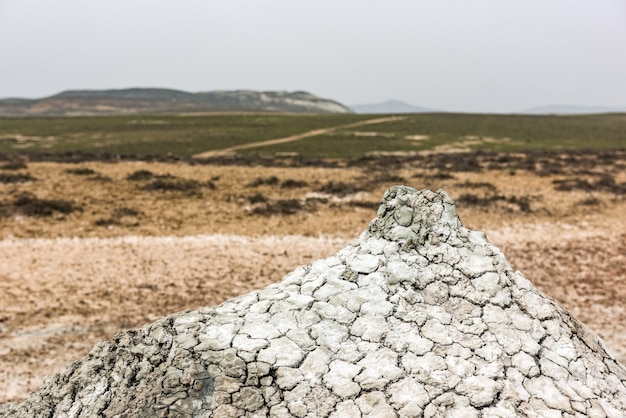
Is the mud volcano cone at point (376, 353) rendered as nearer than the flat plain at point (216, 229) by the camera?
Yes

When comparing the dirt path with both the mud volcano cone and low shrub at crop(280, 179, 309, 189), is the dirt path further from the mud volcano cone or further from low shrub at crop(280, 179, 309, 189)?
the mud volcano cone

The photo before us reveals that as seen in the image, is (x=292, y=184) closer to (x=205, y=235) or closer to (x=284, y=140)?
(x=205, y=235)

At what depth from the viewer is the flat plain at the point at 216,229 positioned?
12617mm

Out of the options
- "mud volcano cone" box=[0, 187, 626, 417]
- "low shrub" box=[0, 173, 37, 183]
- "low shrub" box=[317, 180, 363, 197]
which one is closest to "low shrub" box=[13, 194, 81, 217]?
"low shrub" box=[0, 173, 37, 183]

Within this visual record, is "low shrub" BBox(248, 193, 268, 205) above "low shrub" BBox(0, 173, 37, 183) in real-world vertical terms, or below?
below

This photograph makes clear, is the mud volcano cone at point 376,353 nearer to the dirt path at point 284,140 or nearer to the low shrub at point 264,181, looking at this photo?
the low shrub at point 264,181

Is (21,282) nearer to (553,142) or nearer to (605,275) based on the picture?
(605,275)

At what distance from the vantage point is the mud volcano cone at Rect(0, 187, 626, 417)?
482 centimetres

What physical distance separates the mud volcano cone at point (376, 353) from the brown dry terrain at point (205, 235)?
18.3 ft

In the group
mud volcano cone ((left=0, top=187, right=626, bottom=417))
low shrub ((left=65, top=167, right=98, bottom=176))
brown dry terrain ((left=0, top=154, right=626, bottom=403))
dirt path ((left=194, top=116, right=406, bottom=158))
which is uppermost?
mud volcano cone ((left=0, top=187, right=626, bottom=417))

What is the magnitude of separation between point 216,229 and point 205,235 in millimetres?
920

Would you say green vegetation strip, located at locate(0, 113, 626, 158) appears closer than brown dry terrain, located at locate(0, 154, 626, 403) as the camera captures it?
No

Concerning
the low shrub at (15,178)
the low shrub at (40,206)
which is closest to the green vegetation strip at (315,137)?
the low shrub at (15,178)

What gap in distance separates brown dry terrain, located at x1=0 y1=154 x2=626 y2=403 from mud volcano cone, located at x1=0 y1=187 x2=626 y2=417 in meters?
5.59
